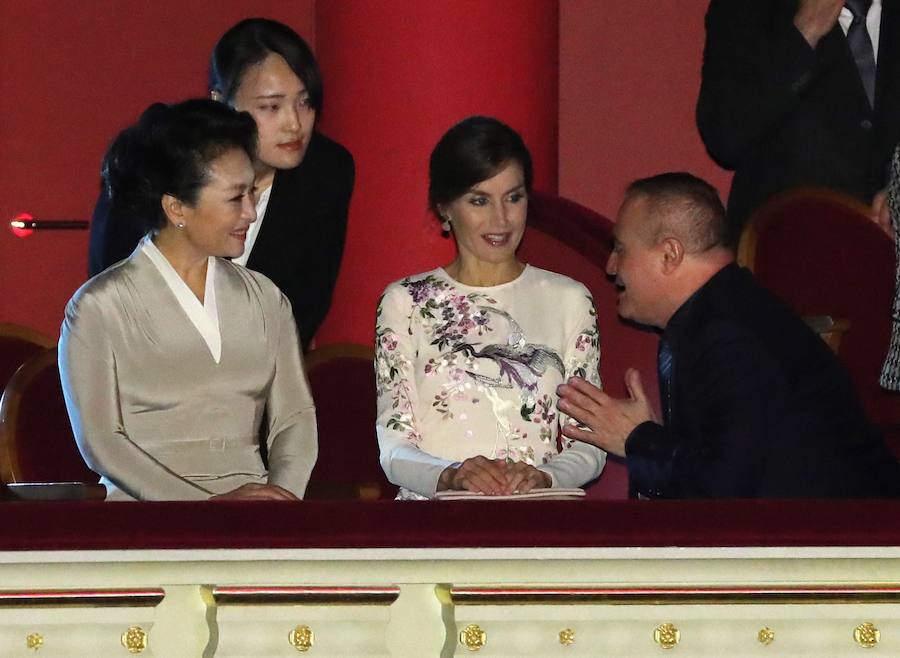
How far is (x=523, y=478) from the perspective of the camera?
2830 millimetres

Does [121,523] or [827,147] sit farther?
[827,147]

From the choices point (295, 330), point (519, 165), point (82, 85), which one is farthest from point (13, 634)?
point (82, 85)

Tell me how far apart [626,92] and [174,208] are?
262 cm

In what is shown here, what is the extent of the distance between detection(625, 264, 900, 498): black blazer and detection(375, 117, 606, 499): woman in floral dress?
43 cm

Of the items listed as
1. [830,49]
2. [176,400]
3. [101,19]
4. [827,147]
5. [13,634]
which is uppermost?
[101,19]

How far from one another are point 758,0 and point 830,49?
244mm

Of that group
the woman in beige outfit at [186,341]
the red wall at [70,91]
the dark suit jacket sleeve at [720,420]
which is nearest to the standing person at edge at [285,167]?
the woman in beige outfit at [186,341]

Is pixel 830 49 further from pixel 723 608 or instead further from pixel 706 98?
pixel 723 608

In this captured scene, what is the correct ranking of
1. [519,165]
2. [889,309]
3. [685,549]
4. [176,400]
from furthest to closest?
1. [889,309]
2. [519,165]
3. [176,400]
4. [685,549]

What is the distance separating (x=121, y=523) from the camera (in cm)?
192

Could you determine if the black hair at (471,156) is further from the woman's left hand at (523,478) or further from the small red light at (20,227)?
the small red light at (20,227)

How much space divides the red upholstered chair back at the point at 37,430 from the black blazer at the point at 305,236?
0.42m

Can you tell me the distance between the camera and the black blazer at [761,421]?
2.48 m

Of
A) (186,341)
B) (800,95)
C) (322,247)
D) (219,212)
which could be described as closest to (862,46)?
(800,95)
